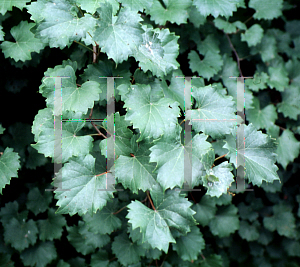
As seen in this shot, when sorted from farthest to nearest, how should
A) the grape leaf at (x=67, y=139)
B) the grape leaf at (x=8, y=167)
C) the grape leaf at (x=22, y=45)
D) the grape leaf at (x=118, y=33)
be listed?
1. the grape leaf at (x=22, y=45)
2. the grape leaf at (x=8, y=167)
3. the grape leaf at (x=67, y=139)
4. the grape leaf at (x=118, y=33)

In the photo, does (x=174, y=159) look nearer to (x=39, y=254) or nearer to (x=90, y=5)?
(x=90, y=5)

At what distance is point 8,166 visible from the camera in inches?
56.2

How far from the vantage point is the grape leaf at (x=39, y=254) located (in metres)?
1.92

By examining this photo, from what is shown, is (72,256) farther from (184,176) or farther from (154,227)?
(184,176)

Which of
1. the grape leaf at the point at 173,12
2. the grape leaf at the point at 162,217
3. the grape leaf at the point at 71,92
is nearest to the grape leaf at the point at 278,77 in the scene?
the grape leaf at the point at 173,12

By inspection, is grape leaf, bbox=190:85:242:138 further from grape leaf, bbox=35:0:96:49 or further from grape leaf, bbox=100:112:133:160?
grape leaf, bbox=35:0:96:49

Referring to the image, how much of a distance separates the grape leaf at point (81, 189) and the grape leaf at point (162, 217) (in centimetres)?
17

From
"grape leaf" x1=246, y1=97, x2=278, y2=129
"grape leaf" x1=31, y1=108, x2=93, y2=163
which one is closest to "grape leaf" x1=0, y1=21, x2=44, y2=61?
"grape leaf" x1=31, y1=108, x2=93, y2=163

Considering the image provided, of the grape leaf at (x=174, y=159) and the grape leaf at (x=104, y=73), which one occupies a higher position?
the grape leaf at (x=104, y=73)

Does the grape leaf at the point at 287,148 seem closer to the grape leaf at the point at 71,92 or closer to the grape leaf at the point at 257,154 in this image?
the grape leaf at the point at 257,154

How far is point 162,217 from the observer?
1.31 metres

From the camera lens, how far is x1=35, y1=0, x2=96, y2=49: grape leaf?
117cm

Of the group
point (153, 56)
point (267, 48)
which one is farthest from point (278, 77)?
point (153, 56)

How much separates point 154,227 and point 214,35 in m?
1.57
